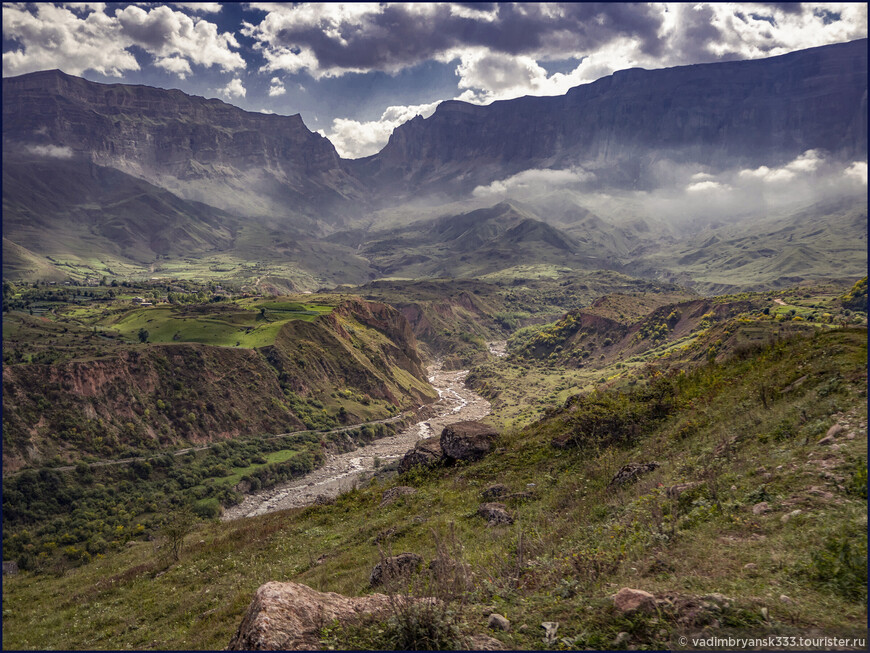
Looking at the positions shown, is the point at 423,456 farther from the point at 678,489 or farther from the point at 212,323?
the point at 212,323

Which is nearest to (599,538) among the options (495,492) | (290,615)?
(290,615)

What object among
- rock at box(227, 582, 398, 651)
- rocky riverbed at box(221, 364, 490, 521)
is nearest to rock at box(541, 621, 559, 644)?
rock at box(227, 582, 398, 651)

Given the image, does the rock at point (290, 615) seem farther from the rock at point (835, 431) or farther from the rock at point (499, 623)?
the rock at point (835, 431)

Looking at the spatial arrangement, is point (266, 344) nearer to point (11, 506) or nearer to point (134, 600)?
point (11, 506)

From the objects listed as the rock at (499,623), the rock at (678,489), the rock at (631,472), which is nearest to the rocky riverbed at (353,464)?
the rock at (631,472)

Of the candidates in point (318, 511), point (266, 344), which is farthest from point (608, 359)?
point (318, 511)
